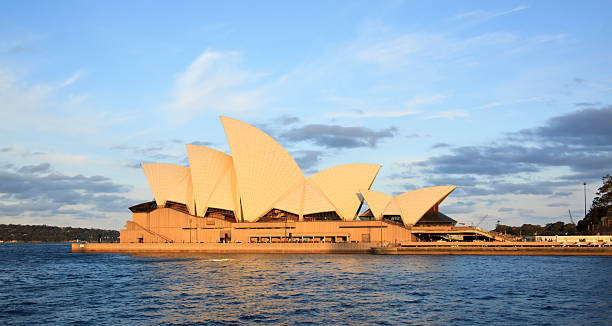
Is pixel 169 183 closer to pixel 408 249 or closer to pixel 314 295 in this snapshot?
pixel 408 249

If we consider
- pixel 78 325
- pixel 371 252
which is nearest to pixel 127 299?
pixel 78 325

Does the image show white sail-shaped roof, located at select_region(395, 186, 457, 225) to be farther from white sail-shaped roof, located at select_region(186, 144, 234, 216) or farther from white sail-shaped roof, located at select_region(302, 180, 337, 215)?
white sail-shaped roof, located at select_region(186, 144, 234, 216)

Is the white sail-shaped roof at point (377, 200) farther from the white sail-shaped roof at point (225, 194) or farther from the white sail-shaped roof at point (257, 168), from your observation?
the white sail-shaped roof at point (225, 194)

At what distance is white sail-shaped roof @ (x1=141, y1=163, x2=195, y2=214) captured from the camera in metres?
91.1

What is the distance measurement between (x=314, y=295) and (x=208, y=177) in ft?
188

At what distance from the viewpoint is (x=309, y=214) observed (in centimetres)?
8781

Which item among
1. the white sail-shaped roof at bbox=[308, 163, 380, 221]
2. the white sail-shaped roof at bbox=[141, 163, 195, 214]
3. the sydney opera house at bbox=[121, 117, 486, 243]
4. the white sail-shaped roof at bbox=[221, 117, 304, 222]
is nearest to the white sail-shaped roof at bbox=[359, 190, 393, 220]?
the sydney opera house at bbox=[121, 117, 486, 243]

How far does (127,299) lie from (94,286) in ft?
30.1

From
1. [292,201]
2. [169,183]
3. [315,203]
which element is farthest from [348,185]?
[169,183]

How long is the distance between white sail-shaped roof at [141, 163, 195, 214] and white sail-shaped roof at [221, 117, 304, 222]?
10.9 m

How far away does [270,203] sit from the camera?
289ft

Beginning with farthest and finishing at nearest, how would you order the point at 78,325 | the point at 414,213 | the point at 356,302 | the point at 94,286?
the point at 414,213 → the point at 94,286 → the point at 356,302 → the point at 78,325

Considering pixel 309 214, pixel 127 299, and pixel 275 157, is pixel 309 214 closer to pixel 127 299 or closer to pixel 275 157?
pixel 275 157

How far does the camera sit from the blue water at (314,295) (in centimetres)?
2786
